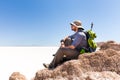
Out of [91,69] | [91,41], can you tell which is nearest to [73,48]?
[91,41]

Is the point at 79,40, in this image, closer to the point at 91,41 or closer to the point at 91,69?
the point at 91,41

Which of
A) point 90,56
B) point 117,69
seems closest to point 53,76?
point 90,56

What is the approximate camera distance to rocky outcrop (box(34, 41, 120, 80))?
7.90 metres

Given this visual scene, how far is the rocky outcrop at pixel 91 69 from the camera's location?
311 inches

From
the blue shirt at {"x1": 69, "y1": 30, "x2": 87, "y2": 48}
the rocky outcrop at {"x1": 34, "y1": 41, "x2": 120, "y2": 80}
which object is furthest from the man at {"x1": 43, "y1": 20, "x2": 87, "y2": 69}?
the rocky outcrop at {"x1": 34, "y1": 41, "x2": 120, "y2": 80}

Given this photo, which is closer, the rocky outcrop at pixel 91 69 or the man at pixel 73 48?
the rocky outcrop at pixel 91 69

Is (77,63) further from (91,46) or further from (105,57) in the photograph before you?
(91,46)

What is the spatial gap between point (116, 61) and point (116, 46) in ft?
7.38

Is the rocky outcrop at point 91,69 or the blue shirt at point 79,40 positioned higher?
the blue shirt at point 79,40

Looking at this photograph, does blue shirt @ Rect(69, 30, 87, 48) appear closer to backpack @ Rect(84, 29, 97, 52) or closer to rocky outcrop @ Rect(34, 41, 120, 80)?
backpack @ Rect(84, 29, 97, 52)

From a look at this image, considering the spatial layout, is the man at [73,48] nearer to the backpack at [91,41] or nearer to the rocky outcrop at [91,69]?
the backpack at [91,41]

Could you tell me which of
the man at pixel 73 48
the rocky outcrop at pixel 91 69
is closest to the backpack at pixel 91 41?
the man at pixel 73 48

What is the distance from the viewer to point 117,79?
7.72 m

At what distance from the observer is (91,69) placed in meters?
8.19
